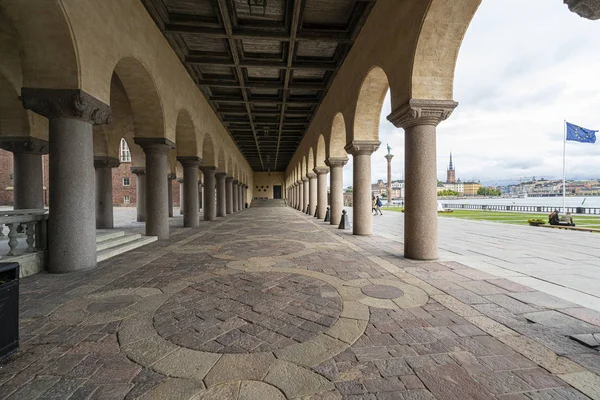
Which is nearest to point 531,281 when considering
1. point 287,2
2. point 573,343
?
point 573,343

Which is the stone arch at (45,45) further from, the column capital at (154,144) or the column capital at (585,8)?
the column capital at (585,8)

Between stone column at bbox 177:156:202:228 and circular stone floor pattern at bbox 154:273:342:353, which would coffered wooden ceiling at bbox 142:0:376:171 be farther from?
circular stone floor pattern at bbox 154:273:342:353

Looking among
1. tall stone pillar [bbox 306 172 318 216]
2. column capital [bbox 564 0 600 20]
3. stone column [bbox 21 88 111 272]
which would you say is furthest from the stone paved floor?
tall stone pillar [bbox 306 172 318 216]

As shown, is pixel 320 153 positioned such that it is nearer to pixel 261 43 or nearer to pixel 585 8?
Result: pixel 261 43

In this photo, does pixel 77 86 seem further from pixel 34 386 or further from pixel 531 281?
pixel 531 281

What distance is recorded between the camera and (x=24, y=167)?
8.89 m

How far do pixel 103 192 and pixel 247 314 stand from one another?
12315 mm

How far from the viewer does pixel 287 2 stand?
801 cm

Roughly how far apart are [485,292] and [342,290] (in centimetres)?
219

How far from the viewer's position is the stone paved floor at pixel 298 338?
2.19m

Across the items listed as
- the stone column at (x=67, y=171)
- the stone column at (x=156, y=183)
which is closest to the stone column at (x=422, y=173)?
the stone column at (x=67, y=171)

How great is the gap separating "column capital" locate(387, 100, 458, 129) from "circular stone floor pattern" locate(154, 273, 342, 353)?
4.19m

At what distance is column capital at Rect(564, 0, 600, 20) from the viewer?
8.07 ft

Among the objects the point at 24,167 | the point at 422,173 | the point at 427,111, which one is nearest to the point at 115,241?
the point at 24,167
